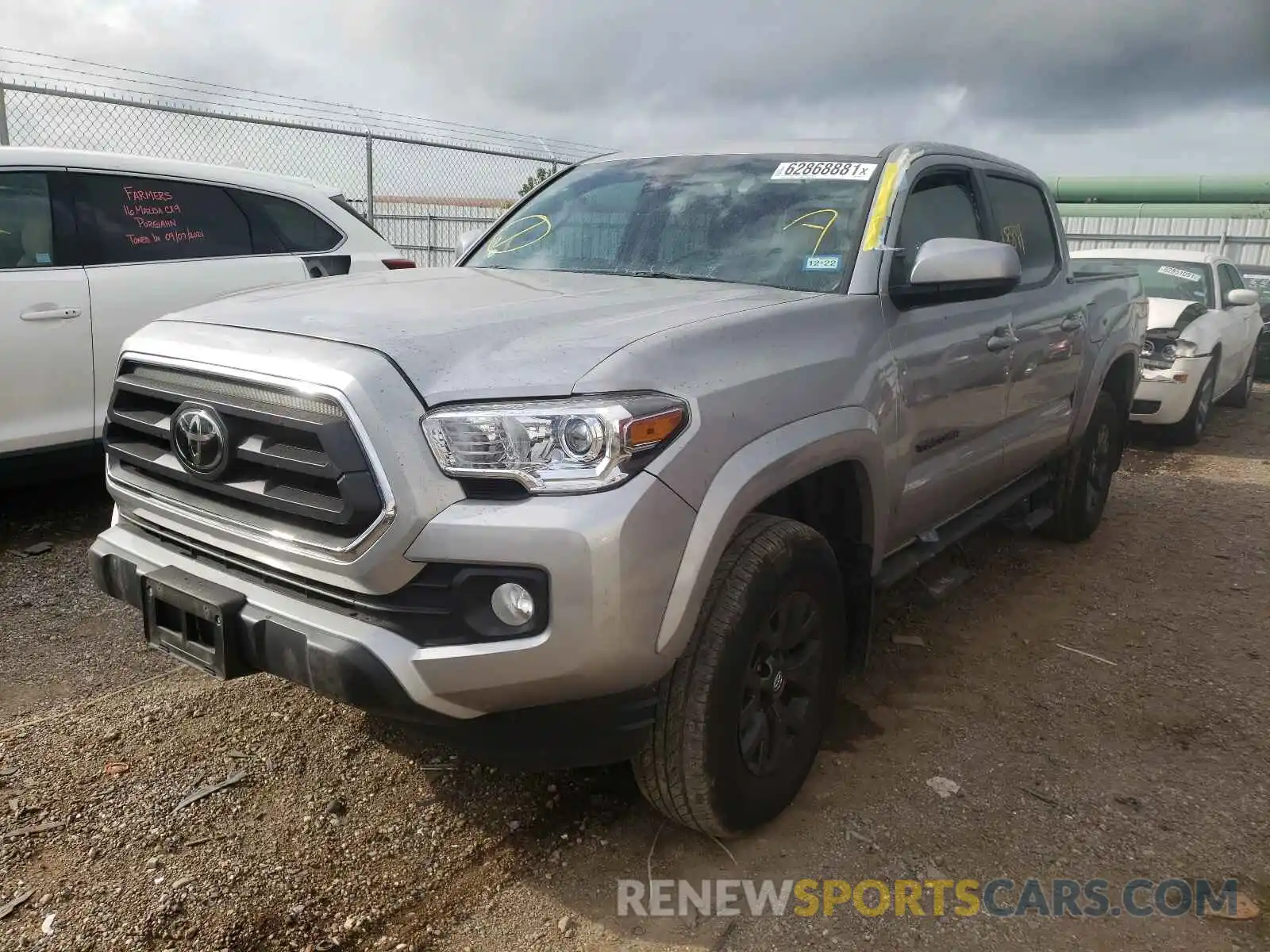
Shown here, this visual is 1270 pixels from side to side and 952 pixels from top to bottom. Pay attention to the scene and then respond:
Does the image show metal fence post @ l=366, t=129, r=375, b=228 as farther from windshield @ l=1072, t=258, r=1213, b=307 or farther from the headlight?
the headlight

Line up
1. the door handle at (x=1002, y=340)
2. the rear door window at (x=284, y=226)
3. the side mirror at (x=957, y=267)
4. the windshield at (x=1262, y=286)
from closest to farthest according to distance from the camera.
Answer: the side mirror at (x=957, y=267) < the door handle at (x=1002, y=340) < the rear door window at (x=284, y=226) < the windshield at (x=1262, y=286)

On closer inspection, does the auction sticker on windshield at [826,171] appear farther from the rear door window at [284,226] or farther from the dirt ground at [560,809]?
the rear door window at [284,226]

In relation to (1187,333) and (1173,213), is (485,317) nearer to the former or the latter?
(1187,333)

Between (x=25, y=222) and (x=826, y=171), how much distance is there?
141 inches

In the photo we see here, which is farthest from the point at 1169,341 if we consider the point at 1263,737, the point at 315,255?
the point at 315,255

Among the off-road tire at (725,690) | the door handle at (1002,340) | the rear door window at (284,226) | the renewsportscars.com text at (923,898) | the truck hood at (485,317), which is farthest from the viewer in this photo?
the rear door window at (284,226)

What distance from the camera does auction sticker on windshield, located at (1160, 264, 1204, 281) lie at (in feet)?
30.2

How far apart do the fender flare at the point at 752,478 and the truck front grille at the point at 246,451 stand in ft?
2.16

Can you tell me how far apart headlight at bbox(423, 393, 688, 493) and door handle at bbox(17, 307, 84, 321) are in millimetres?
3257

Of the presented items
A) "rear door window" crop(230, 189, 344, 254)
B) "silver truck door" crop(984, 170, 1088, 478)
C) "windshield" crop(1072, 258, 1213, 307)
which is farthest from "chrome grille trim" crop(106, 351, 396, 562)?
"windshield" crop(1072, 258, 1213, 307)

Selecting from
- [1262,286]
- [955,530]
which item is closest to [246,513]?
[955,530]

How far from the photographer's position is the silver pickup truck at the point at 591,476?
202 centimetres

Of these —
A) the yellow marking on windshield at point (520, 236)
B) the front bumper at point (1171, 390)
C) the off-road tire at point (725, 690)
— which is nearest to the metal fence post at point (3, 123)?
the yellow marking on windshield at point (520, 236)

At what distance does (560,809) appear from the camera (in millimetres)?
2740
